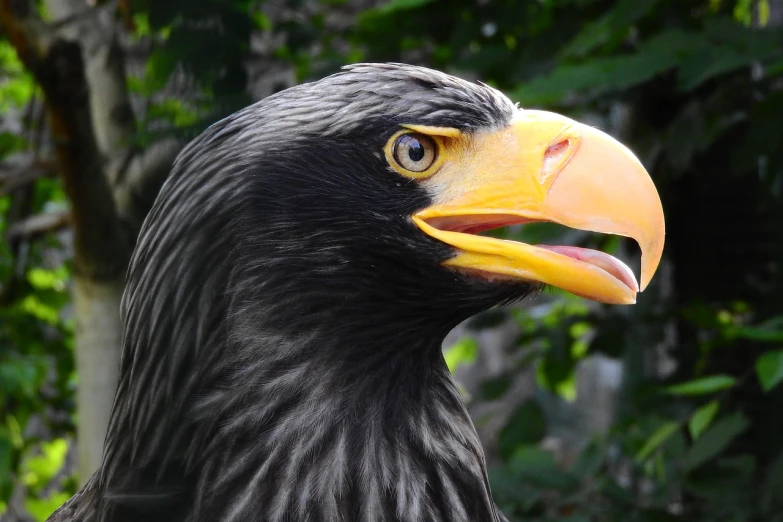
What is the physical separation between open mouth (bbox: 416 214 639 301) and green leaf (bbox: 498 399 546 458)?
2.33 meters

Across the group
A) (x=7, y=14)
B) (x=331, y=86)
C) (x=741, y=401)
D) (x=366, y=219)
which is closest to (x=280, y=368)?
(x=366, y=219)

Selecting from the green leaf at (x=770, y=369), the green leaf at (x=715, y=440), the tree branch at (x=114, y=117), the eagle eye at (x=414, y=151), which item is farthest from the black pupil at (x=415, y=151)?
the green leaf at (x=715, y=440)

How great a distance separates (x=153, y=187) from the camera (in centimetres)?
229

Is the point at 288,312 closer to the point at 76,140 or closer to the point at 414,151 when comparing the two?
the point at 414,151

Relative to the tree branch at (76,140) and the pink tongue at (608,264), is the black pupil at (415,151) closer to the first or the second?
the pink tongue at (608,264)

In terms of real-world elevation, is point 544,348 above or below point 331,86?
below

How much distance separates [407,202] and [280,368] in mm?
396

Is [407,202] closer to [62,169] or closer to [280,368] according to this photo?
[280,368]

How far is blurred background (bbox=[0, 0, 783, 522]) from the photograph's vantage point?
242 cm

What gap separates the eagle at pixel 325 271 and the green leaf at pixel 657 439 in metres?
1.55

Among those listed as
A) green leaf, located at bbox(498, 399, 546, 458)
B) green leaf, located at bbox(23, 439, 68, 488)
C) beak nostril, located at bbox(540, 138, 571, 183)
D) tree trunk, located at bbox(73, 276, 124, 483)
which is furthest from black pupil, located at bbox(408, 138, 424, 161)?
green leaf, located at bbox(23, 439, 68, 488)

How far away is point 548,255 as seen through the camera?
178cm

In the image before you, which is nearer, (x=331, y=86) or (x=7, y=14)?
(x=331, y=86)

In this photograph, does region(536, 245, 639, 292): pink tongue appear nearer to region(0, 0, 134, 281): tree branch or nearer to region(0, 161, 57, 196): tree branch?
region(0, 0, 134, 281): tree branch
